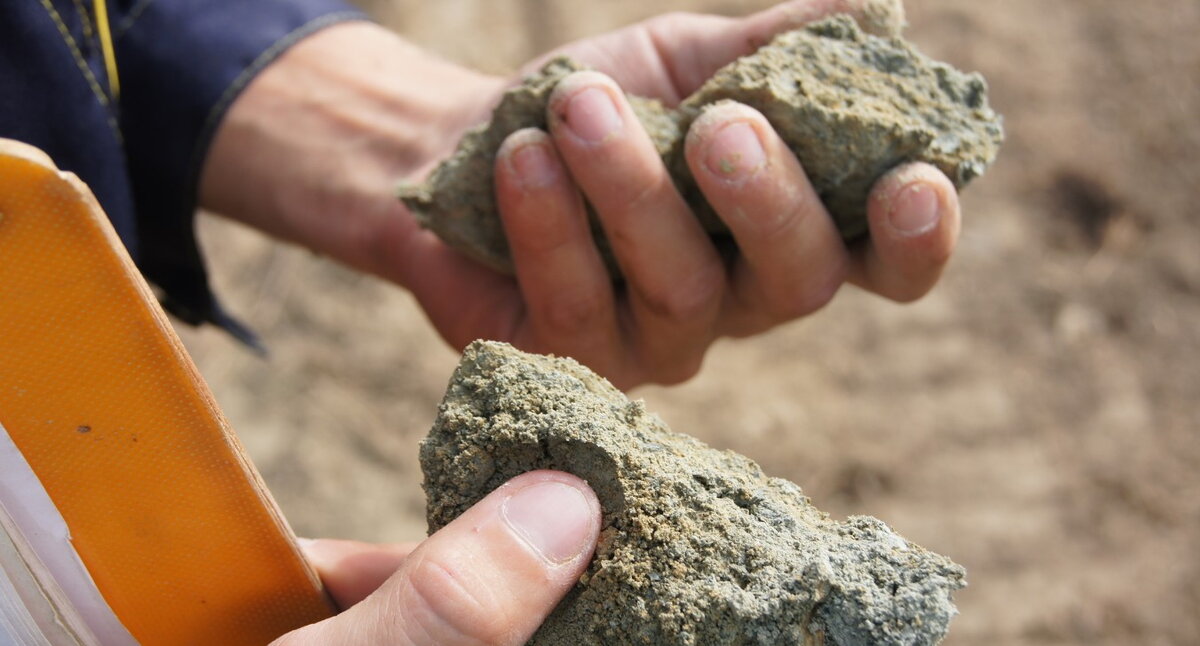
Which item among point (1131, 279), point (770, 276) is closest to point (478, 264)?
point (770, 276)

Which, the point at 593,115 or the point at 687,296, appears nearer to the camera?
the point at 593,115

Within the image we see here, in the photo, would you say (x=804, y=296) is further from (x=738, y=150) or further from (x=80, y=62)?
(x=80, y=62)

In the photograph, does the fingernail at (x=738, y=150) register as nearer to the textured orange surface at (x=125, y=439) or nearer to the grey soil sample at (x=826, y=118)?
the grey soil sample at (x=826, y=118)

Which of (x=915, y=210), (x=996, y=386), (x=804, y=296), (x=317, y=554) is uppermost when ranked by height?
(x=915, y=210)

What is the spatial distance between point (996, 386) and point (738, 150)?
2025mm

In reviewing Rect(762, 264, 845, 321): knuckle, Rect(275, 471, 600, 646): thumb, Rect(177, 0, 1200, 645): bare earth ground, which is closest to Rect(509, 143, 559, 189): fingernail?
Rect(762, 264, 845, 321): knuckle

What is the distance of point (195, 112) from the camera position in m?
2.13

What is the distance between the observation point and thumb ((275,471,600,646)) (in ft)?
3.35

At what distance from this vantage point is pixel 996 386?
3.40 meters

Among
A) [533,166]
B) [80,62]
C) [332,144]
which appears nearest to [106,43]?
[80,62]

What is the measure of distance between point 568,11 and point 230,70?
105 inches

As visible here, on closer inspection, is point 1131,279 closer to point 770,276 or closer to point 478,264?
point 770,276

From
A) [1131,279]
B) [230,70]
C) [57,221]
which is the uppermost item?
[1131,279]

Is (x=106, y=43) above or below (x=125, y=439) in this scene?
above
